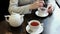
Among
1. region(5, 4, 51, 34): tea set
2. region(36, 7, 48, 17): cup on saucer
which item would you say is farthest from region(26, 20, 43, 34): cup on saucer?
region(36, 7, 48, 17): cup on saucer

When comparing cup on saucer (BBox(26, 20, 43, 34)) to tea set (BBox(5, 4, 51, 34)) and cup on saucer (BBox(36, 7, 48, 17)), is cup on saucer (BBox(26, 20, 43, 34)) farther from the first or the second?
cup on saucer (BBox(36, 7, 48, 17))

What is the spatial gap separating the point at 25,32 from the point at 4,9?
2.49 feet

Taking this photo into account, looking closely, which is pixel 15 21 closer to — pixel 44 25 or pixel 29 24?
pixel 29 24

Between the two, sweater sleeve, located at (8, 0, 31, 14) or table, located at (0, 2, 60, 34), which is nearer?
table, located at (0, 2, 60, 34)

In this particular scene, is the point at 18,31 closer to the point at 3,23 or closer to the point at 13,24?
the point at 13,24

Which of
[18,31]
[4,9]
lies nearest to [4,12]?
[4,9]

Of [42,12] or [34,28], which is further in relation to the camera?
[42,12]

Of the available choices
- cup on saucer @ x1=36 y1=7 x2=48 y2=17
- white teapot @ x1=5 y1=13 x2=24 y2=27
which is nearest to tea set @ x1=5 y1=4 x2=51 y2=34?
white teapot @ x1=5 y1=13 x2=24 y2=27

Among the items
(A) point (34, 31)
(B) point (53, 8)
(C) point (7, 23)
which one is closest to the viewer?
(A) point (34, 31)

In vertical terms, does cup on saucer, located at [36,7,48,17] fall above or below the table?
above

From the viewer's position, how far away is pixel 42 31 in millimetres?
1130

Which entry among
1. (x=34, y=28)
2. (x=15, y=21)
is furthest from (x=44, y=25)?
(x=15, y=21)

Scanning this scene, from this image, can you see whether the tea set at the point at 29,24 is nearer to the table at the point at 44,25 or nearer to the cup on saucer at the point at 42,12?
the table at the point at 44,25

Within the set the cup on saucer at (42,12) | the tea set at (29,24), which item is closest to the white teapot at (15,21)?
the tea set at (29,24)
